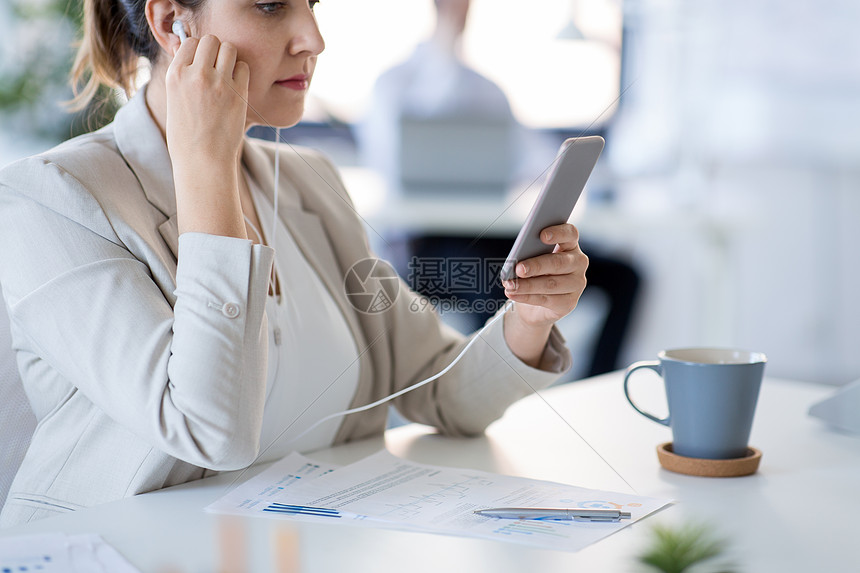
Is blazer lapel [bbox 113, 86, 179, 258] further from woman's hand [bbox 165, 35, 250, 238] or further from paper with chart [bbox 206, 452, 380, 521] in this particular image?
paper with chart [bbox 206, 452, 380, 521]

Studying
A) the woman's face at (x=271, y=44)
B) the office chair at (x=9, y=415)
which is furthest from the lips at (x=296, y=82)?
the office chair at (x=9, y=415)

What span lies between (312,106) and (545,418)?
410 mm

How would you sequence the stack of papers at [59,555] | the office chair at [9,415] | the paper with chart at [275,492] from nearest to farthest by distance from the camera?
the stack of papers at [59,555], the paper with chart at [275,492], the office chair at [9,415]

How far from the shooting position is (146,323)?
69 centimetres

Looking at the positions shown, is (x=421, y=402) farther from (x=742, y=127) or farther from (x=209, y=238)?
(x=742, y=127)

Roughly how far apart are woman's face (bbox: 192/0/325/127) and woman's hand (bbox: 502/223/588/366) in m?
0.29

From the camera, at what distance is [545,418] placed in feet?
3.01

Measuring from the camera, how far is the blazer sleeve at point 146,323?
0.68 m

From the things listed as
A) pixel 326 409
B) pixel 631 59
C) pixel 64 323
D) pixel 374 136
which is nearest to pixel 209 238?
pixel 64 323

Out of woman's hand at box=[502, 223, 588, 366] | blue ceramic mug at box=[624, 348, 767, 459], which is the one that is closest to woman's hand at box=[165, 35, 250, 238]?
woman's hand at box=[502, 223, 588, 366]

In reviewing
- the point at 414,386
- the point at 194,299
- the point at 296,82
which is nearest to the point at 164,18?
the point at 296,82

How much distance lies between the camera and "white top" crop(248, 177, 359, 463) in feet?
2.68

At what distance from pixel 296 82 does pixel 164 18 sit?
13 cm

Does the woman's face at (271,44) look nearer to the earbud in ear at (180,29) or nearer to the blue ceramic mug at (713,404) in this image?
the earbud in ear at (180,29)
